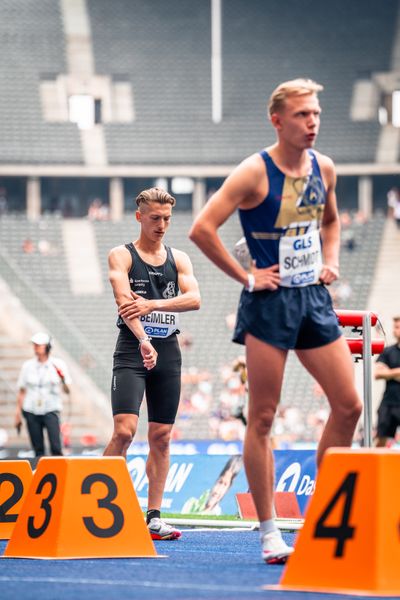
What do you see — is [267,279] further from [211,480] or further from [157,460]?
[211,480]

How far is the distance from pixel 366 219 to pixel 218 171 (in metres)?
5.70

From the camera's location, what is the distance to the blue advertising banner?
1141cm

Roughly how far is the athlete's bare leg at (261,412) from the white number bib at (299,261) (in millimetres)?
322

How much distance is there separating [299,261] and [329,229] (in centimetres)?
46

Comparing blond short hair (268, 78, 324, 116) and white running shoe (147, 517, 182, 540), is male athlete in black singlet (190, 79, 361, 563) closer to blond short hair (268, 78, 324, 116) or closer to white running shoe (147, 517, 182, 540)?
blond short hair (268, 78, 324, 116)

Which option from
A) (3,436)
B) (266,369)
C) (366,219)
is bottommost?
(3,436)

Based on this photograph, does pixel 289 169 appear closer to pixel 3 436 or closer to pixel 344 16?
pixel 3 436

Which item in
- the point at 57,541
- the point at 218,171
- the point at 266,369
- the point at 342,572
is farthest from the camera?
the point at 218,171

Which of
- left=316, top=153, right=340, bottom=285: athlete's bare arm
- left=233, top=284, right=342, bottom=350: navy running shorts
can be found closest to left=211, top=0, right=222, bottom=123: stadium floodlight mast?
left=316, top=153, right=340, bottom=285: athlete's bare arm

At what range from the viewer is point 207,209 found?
5895 millimetres

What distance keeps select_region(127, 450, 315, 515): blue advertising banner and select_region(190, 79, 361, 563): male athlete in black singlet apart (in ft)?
17.6

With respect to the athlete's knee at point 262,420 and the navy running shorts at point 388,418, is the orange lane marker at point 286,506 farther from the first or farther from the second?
the athlete's knee at point 262,420

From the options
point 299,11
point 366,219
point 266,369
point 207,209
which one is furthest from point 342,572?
point 299,11

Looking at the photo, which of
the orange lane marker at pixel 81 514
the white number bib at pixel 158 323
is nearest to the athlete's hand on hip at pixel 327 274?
the orange lane marker at pixel 81 514
